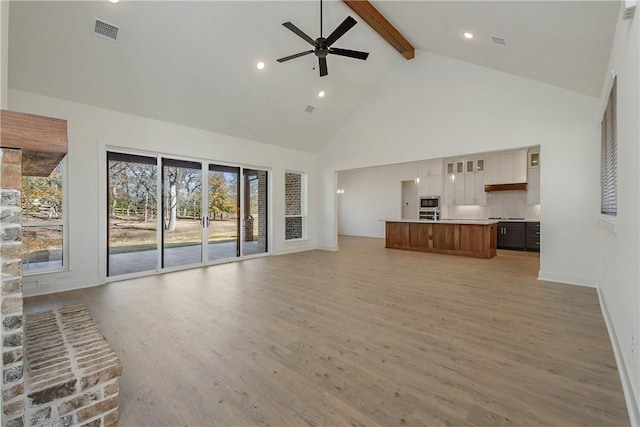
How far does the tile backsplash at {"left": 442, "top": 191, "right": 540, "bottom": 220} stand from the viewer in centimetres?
849

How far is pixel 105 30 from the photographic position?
11.8 feet

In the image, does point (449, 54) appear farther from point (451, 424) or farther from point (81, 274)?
point (81, 274)

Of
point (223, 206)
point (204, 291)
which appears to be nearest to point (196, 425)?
point (204, 291)

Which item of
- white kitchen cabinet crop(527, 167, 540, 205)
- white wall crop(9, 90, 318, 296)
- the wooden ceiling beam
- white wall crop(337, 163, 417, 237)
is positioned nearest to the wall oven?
white wall crop(337, 163, 417, 237)

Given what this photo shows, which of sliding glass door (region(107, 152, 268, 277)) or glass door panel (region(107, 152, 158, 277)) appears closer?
glass door panel (region(107, 152, 158, 277))

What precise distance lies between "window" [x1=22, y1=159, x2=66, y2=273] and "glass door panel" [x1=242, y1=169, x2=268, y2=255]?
10.7 ft

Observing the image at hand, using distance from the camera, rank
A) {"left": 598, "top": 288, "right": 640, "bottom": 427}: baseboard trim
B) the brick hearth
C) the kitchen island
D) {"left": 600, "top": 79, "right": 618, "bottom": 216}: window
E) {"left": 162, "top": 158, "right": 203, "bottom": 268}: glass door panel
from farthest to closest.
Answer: the kitchen island
{"left": 162, "top": 158, "right": 203, "bottom": 268}: glass door panel
{"left": 600, "top": 79, "right": 618, "bottom": 216}: window
{"left": 598, "top": 288, "right": 640, "bottom": 427}: baseboard trim
the brick hearth

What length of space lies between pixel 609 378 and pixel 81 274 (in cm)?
627

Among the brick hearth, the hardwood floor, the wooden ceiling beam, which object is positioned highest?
the wooden ceiling beam

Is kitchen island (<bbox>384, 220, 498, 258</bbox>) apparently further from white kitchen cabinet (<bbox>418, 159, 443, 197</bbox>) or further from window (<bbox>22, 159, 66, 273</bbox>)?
window (<bbox>22, 159, 66, 273</bbox>)

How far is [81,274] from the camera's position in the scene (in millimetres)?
4383

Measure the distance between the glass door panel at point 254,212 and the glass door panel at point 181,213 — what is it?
113 centimetres

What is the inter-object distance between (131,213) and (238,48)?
3.43m

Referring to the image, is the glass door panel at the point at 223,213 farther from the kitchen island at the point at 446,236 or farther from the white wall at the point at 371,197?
the white wall at the point at 371,197
